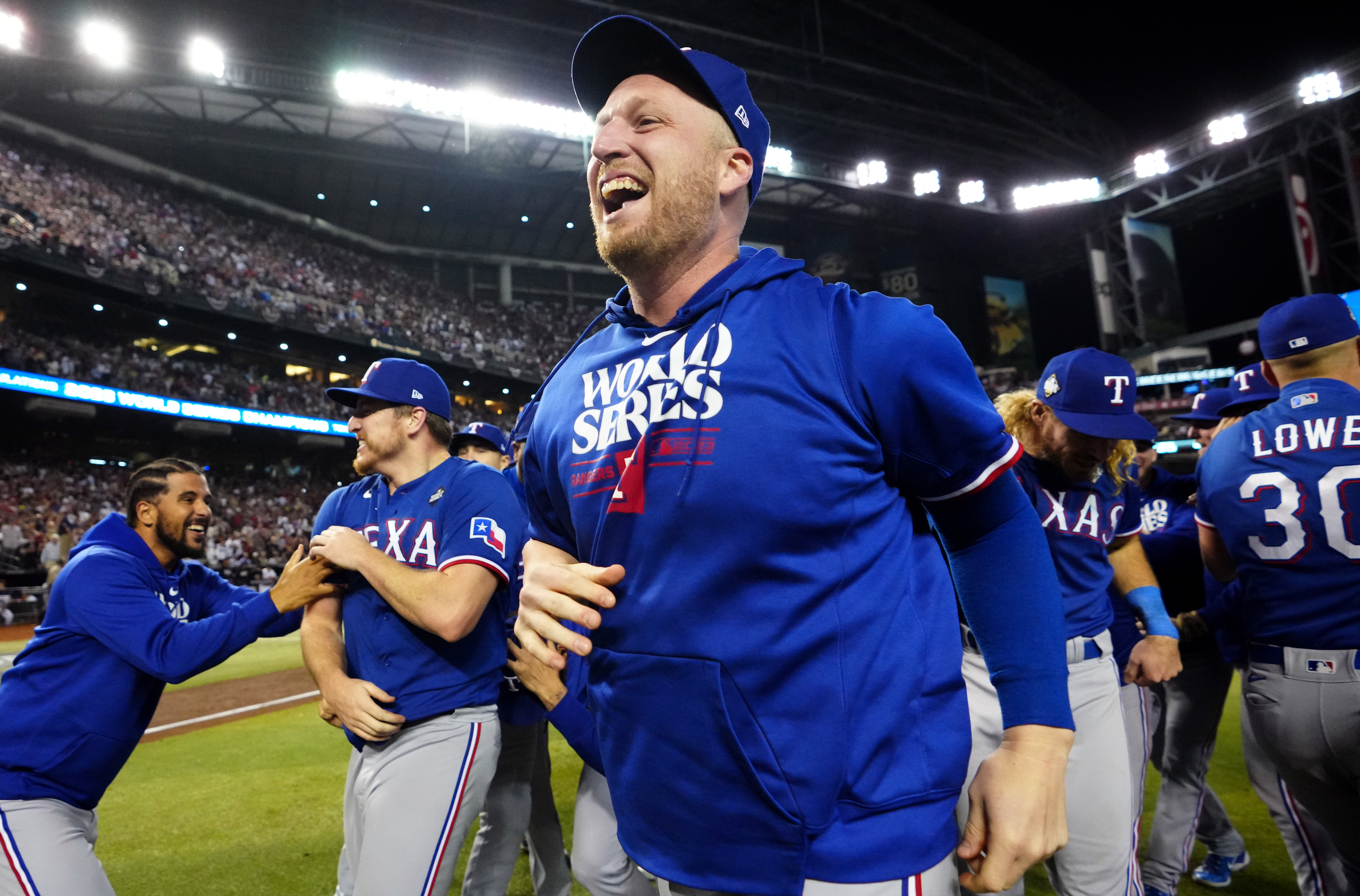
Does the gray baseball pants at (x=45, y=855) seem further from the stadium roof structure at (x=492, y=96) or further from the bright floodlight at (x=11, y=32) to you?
the bright floodlight at (x=11, y=32)

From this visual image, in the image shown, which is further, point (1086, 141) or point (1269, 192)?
point (1086, 141)

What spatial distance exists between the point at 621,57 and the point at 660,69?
0.28 ft

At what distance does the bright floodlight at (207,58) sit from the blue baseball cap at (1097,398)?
2687 cm

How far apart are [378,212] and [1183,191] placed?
103ft

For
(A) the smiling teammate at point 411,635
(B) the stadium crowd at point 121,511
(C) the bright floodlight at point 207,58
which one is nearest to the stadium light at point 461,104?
(C) the bright floodlight at point 207,58

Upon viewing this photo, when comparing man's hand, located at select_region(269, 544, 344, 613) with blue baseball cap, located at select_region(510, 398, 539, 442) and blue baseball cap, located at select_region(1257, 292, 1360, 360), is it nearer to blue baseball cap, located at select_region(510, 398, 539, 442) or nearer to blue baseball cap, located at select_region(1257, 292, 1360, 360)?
blue baseball cap, located at select_region(510, 398, 539, 442)

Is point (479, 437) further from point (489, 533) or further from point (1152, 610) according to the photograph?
point (1152, 610)

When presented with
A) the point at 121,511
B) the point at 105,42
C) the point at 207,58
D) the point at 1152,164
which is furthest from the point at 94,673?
the point at 1152,164

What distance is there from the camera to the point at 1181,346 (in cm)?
2891

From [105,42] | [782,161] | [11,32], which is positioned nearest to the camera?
[11,32]

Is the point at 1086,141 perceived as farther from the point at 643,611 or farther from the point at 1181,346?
the point at 643,611

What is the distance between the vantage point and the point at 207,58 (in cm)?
2230

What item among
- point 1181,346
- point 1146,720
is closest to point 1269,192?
point 1181,346

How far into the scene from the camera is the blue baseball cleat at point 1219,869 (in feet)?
12.4
